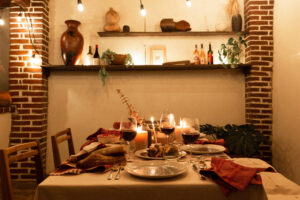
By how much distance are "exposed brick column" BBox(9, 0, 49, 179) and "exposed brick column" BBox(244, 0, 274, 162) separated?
2.74 metres

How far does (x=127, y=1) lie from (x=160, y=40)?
2.36ft

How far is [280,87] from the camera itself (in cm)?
303

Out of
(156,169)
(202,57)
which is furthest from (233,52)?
(156,169)

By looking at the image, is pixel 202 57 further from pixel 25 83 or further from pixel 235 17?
pixel 25 83

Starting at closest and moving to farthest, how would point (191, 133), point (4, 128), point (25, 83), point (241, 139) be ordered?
point (191, 133) → point (241, 139) → point (4, 128) → point (25, 83)

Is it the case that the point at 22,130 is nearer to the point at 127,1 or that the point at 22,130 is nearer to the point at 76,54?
the point at 76,54

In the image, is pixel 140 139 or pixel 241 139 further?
pixel 241 139

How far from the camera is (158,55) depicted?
3.51 meters

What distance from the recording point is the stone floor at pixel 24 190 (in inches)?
108

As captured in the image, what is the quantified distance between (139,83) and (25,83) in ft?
4.85

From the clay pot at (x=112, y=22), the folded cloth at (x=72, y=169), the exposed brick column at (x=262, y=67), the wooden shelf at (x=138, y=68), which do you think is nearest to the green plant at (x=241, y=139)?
the exposed brick column at (x=262, y=67)

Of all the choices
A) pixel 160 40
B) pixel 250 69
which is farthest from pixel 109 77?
pixel 250 69

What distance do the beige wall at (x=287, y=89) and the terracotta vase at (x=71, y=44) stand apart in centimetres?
251

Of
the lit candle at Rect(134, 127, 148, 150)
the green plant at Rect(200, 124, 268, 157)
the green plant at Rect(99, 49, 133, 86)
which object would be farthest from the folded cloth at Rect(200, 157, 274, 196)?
the green plant at Rect(99, 49, 133, 86)
